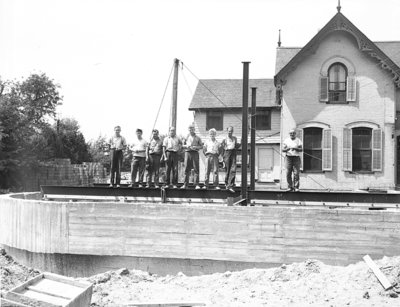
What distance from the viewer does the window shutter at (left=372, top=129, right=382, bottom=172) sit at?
857 inches

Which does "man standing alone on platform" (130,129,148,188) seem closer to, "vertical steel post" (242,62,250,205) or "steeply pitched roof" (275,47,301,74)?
"vertical steel post" (242,62,250,205)

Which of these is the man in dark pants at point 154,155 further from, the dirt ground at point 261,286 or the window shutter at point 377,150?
the window shutter at point 377,150

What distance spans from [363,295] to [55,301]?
5.29m

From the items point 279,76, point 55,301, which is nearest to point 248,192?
point 55,301

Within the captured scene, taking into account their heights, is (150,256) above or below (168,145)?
below

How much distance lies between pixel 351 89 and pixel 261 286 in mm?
14544

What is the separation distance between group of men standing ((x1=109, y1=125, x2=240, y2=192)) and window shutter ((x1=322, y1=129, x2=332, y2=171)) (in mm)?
9433

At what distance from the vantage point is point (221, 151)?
44.7 feet

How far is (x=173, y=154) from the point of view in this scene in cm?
1387

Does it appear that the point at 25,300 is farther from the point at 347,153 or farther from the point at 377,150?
the point at 377,150

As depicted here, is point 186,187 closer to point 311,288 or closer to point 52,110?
point 311,288

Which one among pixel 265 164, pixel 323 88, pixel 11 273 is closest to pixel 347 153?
pixel 323 88

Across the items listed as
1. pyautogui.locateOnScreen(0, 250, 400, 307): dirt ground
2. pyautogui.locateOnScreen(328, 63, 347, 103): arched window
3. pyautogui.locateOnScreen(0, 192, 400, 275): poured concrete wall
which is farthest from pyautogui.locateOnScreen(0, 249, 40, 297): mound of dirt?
pyautogui.locateOnScreen(328, 63, 347, 103): arched window

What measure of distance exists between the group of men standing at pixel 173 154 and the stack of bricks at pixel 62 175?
1496cm
